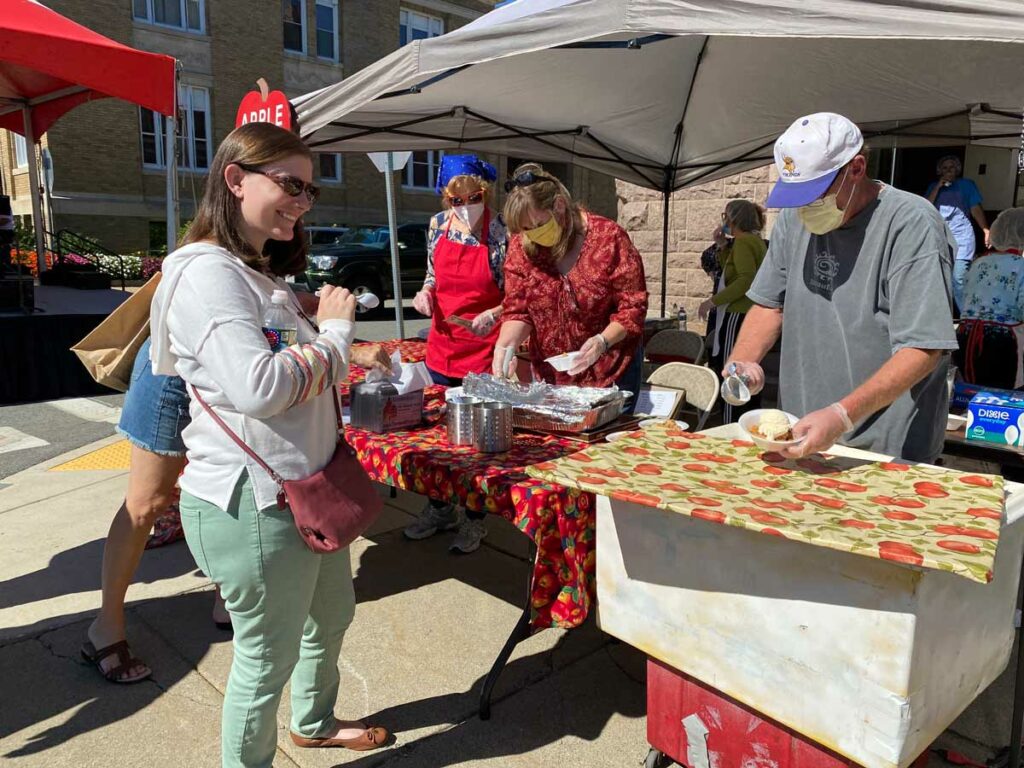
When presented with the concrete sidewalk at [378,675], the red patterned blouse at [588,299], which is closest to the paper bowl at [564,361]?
the red patterned blouse at [588,299]

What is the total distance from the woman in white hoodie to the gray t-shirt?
1.31m

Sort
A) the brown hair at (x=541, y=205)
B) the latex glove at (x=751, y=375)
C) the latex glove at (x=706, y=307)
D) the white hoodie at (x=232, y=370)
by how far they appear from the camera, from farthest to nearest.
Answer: the latex glove at (x=706, y=307) < the brown hair at (x=541, y=205) < the latex glove at (x=751, y=375) < the white hoodie at (x=232, y=370)

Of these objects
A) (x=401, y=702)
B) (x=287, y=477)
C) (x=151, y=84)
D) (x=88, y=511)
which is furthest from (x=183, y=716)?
(x=151, y=84)

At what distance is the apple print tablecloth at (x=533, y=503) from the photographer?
2.13 m

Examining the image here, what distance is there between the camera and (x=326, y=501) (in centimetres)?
170

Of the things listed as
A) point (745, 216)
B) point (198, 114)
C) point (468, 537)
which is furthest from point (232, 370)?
point (198, 114)

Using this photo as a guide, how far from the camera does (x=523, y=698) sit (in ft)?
8.38

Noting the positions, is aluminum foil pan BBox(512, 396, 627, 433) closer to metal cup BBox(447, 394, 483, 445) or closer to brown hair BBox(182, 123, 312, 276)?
metal cup BBox(447, 394, 483, 445)

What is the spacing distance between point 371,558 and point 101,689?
51.6 inches

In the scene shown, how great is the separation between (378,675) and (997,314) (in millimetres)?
3818

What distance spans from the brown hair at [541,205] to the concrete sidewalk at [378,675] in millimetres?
1502

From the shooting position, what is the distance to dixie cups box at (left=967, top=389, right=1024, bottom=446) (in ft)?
8.87

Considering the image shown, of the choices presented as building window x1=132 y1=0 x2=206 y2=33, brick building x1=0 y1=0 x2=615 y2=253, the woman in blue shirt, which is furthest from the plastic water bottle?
building window x1=132 y1=0 x2=206 y2=33

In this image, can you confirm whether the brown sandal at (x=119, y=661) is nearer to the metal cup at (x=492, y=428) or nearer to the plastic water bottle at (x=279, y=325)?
the metal cup at (x=492, y=428)
